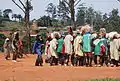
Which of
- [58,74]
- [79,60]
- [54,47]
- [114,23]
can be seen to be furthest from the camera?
[114,23]

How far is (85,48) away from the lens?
15664mm

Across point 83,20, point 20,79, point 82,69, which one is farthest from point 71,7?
point 83,20

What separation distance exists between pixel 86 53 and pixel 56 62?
1813 millimetres

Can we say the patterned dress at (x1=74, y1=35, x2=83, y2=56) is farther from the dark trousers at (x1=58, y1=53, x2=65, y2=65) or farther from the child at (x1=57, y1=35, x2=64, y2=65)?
the dark trousers at (x1=58, y1=53, x2=65, y2=65)

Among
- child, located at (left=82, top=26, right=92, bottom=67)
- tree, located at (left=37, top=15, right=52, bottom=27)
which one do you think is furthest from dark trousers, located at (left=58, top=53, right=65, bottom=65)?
tree, located at (left=37, top=15, right=52, bottom=27)

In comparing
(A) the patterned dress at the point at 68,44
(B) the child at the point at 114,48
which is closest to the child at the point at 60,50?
(A) the patterned dress at the point at 68,44

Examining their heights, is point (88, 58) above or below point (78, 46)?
below

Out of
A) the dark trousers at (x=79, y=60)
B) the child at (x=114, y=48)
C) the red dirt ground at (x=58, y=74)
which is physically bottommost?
the red dirt ground at (x=58, y=74)

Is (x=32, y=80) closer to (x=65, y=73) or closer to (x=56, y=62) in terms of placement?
(x=65, y=73)

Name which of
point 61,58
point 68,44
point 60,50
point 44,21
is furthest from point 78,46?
point 44,21

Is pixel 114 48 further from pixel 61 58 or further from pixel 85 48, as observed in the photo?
pixel 61 58

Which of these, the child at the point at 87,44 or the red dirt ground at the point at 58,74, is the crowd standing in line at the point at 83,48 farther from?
the red dirt ground at the point at 58,74

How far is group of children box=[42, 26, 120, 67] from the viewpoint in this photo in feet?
51.8

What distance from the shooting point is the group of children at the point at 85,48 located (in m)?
15.8
